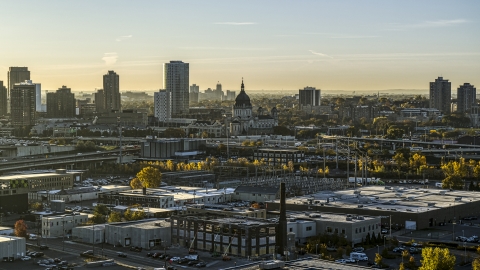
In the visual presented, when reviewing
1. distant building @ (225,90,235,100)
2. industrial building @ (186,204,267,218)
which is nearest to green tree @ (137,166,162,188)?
industrial building @ (186,204,267,218)

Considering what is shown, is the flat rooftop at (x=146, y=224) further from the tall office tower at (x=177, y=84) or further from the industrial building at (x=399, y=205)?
the tall office tower at (x=177, y=84)

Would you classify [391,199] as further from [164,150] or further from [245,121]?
[245,121]

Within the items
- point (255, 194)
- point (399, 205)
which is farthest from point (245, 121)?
point (399, 205)

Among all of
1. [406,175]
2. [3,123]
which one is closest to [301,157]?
[406,175]

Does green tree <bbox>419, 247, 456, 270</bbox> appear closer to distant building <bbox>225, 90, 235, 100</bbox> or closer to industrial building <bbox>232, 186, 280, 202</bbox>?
industrial building <bbox>232, 186, 280, 202</bbox>

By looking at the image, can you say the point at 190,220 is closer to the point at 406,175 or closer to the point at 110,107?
the point at 406,175

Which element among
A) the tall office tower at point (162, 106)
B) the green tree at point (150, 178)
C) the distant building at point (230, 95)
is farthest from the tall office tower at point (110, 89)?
the distant building at point (230, 95)
